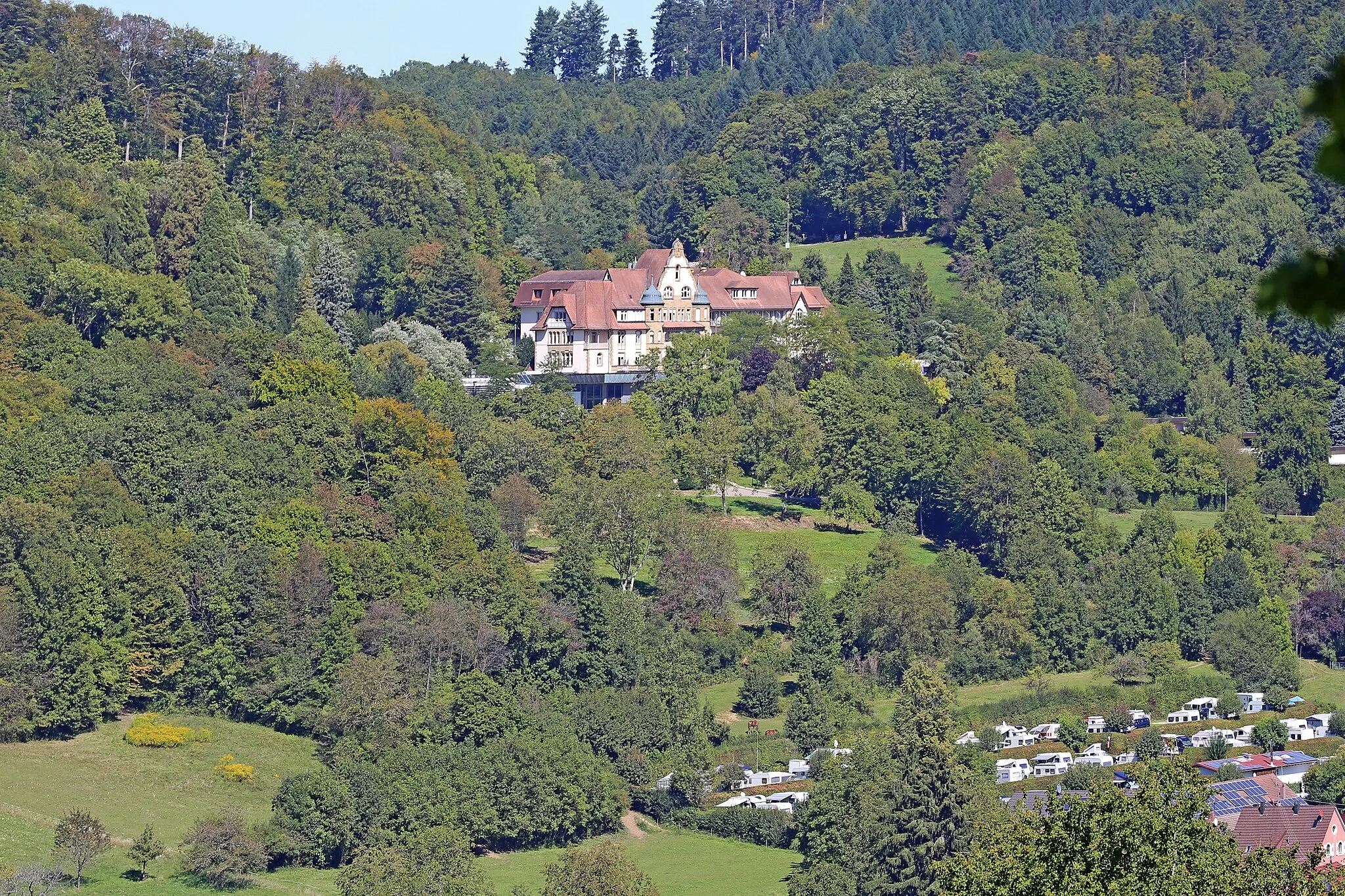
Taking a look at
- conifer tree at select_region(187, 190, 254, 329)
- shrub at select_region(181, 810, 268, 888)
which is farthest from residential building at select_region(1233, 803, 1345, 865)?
conifer tree at select_region(187, 190, 254, 329)

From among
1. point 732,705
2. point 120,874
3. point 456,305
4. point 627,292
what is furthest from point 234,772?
point 627,292

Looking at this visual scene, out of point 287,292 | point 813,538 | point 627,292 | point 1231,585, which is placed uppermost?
point 627,292

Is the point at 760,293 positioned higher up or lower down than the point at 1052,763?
higher up

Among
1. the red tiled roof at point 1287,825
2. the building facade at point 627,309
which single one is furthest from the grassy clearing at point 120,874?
the building facade at point 627,309

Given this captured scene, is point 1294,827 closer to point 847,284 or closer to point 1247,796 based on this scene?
point 1247,796

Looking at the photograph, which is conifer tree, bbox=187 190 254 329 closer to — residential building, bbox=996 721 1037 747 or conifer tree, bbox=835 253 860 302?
conifer tree, bbox=835 253 860 302

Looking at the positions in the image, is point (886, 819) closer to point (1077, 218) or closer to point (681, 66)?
point (1077, 218)
